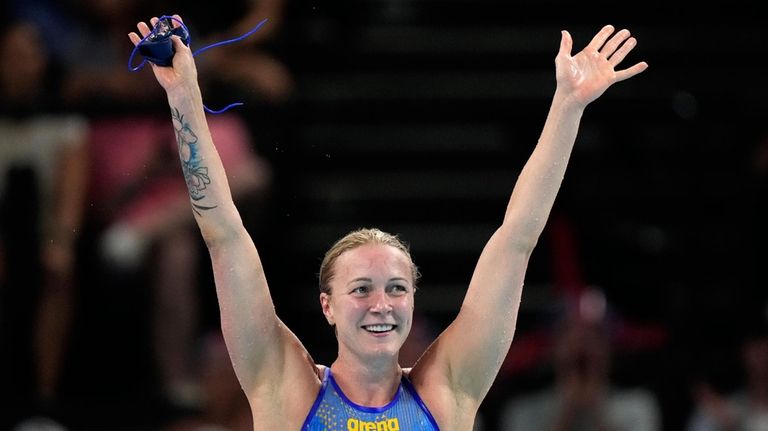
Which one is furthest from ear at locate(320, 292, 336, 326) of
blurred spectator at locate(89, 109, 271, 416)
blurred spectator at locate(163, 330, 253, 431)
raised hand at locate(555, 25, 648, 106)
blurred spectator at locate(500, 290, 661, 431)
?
blurred spectator at locate(89, 109, 271, 416)

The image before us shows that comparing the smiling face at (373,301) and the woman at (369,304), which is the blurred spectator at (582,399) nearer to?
the woman at (369,304)

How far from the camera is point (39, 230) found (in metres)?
6.86

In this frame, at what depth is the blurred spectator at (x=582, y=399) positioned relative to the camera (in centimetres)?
642

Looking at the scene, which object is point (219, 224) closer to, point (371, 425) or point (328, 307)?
point (328, 307)

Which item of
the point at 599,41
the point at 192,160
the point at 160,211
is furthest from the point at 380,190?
the point at 192,160

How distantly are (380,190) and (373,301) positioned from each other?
451cm

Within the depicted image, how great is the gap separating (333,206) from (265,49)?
3.68 feet

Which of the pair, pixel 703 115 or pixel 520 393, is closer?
pixel 520 393

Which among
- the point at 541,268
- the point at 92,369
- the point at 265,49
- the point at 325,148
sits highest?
the point at 265,49

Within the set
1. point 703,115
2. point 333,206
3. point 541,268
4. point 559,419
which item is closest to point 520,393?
point 559,419

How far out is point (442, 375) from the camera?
412cm

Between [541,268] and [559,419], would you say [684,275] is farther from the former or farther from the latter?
[559,419]

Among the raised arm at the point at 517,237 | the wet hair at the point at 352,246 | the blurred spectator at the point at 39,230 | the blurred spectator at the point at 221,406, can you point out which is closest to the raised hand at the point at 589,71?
the raised arm at the point at 517,237

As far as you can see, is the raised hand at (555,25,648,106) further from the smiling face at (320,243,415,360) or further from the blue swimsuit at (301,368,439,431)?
the blue swimsuit at (301,368,439,431)
